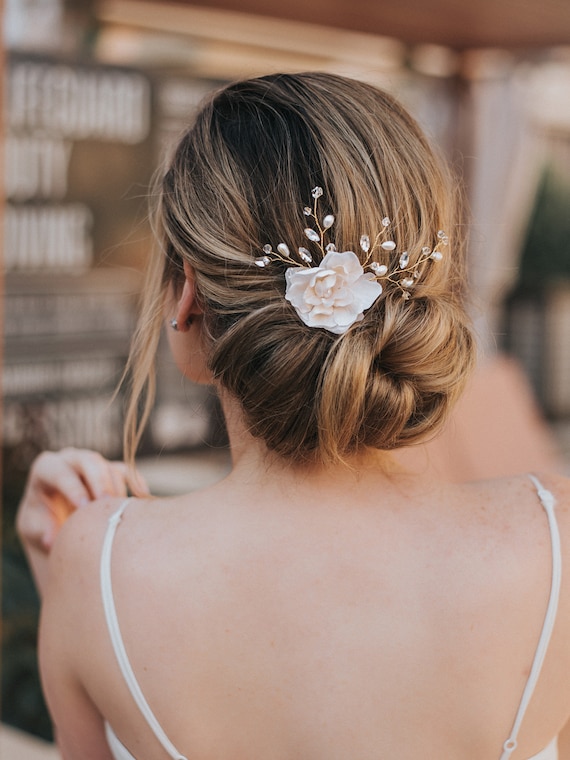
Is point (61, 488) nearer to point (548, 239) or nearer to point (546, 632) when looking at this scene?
point (546, 632)

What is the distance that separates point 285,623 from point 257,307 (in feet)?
1.11

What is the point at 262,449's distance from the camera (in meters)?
0.98

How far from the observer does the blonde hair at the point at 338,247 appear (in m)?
0.89

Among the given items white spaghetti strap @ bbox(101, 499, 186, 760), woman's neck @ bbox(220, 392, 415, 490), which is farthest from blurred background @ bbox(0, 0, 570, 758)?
white spaghetti strap @ bbox(101, 499, 186, 760)

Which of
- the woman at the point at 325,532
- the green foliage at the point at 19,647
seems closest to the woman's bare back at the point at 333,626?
the woman at the point at 325,532

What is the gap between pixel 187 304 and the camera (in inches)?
39.2

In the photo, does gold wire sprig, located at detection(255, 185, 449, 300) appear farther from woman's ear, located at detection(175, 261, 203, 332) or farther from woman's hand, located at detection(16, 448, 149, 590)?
woman's hand, located at detection(16, 448, 149, 590)

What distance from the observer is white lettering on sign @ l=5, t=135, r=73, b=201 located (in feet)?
9.18

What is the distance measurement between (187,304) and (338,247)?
0.20 meters

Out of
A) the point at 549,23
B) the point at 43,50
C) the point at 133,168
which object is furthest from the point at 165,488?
the point at 549,23

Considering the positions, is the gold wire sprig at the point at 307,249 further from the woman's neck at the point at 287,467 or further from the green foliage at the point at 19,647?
the green foliage at the point at 19,647

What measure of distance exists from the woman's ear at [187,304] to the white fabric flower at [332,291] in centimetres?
14

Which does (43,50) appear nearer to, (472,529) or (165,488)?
(165,488)

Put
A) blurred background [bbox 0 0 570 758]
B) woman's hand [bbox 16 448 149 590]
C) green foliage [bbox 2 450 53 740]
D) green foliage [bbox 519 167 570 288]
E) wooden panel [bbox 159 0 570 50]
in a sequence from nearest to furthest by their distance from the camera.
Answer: woman's hand [bbox 16 448 149 590] → green foliage [bbox 2 450 53 740] → blurred background [bbox 0 0 570 758] → wooden panel [bbox 159 0 570 50] → green foliage [bbox 519 167 570 288]
